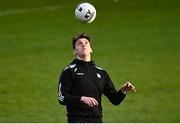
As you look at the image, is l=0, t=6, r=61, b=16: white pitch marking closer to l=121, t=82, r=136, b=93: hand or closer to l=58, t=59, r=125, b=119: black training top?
l=121, t=82, r=136, b=93: hand

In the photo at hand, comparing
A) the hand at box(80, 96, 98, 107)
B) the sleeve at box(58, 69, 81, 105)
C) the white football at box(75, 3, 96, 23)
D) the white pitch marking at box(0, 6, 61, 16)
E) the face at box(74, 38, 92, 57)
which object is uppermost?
the white pitch marking at box(0, 6, 61, 16)

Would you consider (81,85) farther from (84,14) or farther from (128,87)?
(84,14)

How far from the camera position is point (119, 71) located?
25266mm

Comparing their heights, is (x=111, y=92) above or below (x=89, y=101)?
above

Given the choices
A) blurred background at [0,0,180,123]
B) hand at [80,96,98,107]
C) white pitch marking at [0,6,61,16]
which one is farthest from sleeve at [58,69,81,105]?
white pitch marking at [0,6,61,16]

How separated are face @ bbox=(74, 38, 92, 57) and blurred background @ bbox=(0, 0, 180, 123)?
7015 mm

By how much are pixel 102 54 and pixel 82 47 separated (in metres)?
17.7

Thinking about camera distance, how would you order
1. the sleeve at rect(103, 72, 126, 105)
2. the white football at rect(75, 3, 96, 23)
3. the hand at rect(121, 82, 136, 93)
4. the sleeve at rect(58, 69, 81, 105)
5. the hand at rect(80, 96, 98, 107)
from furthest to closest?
the white football at rect(75, 3, 96, 23) → the sleeve at rect(103, 72, 126, 105) → the hand at rect(121, 82, 136, 93) → the sleeve at rect(58, 69, 81, 105) → the hand at rect(80, 96, 98, 107)

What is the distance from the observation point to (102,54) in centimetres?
2903

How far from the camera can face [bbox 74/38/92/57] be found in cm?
1136

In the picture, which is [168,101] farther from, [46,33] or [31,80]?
[46,33]

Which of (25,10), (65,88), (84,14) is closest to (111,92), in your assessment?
(65,88)

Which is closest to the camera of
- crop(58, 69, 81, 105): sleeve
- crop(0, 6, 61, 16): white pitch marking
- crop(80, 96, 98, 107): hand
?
crop(80, 96, 98, 107): hand

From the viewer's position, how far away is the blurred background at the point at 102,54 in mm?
19688
